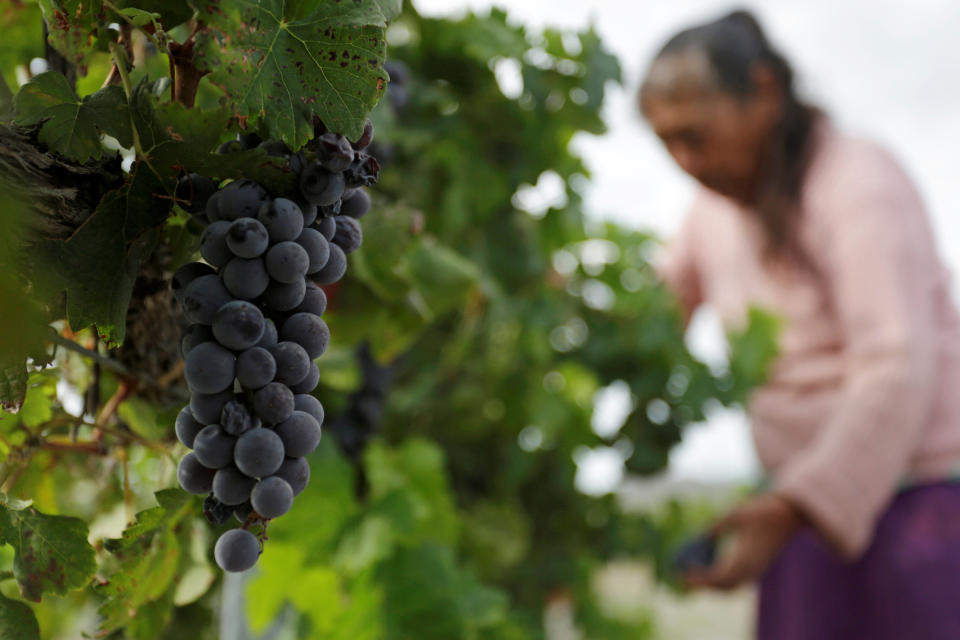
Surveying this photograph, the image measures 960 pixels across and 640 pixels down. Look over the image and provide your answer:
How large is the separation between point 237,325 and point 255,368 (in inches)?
0.6

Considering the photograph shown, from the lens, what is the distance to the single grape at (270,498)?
252 mm

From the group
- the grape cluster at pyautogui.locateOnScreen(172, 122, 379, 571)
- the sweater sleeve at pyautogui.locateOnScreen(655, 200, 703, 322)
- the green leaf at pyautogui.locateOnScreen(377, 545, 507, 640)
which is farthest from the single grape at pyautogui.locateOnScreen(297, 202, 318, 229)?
the sweater sleeve at pyautogui.locateOnScreen(655, 200, 703, 322)

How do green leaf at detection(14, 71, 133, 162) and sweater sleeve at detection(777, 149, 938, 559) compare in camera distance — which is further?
sweater sleeve at detection(777, 149, 938, 559)

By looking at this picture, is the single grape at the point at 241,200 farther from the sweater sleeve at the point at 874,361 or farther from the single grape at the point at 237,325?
the sweater sleeve at the point at 874,361

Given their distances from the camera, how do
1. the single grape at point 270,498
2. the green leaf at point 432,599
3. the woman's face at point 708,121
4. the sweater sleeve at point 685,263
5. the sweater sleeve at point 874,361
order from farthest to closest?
the sweater sleeve at point 685,263
the woman's face at point 708,121
the sweater sleeve at point 874,361
the green leaf at point 432,599
the single grape at point 270,498

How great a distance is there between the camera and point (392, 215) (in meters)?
0.49

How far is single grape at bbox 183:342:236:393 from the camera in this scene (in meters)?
0.26

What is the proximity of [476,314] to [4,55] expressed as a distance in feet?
1.99

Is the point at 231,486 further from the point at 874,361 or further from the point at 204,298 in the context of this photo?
the point at 874,361

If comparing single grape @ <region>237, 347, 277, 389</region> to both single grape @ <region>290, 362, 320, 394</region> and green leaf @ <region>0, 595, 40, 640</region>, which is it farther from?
green leaf @ <region>0, 595, 40, 640</region>

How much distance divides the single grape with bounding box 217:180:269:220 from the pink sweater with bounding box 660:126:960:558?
108 cm

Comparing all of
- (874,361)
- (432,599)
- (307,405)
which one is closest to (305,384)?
(307,405)

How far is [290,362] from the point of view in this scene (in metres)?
0.27

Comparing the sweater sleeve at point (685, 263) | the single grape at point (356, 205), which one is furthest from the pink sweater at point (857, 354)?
the single grape at point (356, 205)
